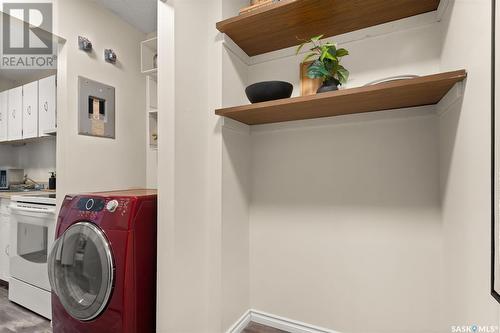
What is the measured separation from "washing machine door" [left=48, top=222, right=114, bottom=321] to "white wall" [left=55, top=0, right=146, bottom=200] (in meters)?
0.64

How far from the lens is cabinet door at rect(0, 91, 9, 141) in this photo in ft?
9.44

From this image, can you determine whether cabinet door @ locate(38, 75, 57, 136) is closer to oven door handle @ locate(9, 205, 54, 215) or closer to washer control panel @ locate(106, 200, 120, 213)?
oven door handle @ locate(9, 205, 54, 215)

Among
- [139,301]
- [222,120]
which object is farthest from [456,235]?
[139,301]

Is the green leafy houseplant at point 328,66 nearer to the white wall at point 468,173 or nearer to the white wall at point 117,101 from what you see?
the white wall at point 468,173

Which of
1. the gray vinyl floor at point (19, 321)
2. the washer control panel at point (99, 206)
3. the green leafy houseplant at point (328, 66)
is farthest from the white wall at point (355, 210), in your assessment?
the gray vinyl floor at point (19, 321)

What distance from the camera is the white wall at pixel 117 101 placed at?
1.88 metres

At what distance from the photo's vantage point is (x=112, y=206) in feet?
4.27

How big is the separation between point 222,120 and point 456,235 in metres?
1.29

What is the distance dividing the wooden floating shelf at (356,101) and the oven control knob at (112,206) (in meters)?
0.76

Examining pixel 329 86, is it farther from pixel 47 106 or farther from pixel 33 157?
pixel 33 157

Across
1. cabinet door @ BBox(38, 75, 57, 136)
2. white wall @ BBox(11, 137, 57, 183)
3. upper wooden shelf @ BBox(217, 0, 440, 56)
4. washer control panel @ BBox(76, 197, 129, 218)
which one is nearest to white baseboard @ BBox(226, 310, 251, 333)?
washer control panel @ BBox(76, 197, 129, 218)

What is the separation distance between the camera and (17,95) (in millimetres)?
2695

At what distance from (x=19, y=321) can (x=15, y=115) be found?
223 centimetres

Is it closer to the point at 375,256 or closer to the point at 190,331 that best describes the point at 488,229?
the point at 375,256
